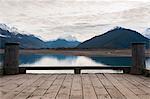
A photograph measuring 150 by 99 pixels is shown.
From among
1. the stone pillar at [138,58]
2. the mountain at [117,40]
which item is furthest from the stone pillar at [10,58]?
the mountain at [117,40]

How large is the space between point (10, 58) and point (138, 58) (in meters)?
3.56

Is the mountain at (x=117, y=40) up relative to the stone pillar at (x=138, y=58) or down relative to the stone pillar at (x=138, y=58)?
up

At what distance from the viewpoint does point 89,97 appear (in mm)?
4121

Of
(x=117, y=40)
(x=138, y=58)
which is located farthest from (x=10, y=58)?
(x=117, y=40)

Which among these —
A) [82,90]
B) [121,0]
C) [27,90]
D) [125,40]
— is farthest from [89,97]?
[125,40]

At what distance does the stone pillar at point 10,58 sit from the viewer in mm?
7695

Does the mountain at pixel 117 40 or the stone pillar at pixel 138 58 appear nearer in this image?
the stone pillar at pixel 138 58

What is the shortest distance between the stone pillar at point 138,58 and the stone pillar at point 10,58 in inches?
129

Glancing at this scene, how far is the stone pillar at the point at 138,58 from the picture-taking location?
7688mm

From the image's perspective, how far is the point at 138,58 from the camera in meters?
7.77

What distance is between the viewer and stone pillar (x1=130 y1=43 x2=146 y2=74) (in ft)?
25.2

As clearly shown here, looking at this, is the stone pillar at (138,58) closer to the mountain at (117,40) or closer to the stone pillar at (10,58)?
the stone pillar at (10,58)

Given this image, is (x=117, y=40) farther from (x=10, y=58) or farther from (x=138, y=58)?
(x=10, y=58)

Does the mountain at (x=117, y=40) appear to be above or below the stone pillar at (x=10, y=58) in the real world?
above
